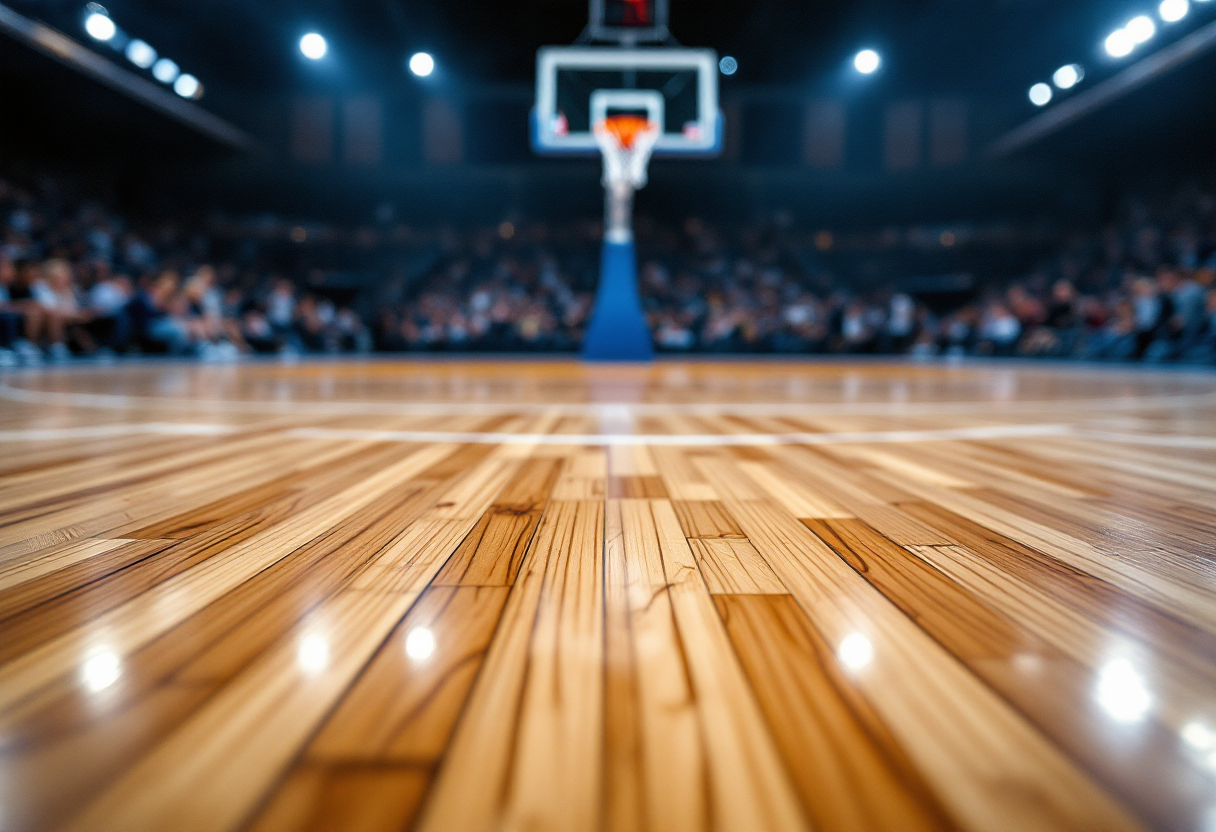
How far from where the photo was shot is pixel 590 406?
6.87 ft

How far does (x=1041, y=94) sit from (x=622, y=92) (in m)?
6.42

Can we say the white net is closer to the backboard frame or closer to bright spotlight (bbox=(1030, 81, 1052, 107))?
the backboard frame

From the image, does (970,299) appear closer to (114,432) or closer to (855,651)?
(114,432)

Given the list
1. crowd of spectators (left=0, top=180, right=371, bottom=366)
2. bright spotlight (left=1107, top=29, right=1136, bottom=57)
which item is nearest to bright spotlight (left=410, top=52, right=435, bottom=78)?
crowd of spectators (left=0, top=180, right=371, bottom=366)

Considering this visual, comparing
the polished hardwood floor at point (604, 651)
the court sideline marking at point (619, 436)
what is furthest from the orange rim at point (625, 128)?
the polished hardwood floor at point (604, 651)

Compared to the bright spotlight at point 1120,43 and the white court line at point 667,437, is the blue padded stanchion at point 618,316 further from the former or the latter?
the bright spotlight at point 1120,43

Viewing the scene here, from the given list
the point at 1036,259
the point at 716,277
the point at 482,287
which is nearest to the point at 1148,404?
the point at 716,277

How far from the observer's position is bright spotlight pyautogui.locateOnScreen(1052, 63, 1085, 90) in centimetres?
784

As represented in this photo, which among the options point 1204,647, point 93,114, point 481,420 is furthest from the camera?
point 93,114

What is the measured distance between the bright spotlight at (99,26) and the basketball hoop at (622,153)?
5.07 meters

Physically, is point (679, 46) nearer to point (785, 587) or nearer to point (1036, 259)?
point (1036, 259)

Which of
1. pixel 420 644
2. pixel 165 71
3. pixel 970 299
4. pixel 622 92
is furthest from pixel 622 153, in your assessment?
pixel 970 299

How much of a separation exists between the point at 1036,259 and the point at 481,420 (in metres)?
10.8

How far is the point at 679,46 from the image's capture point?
23.9ft
